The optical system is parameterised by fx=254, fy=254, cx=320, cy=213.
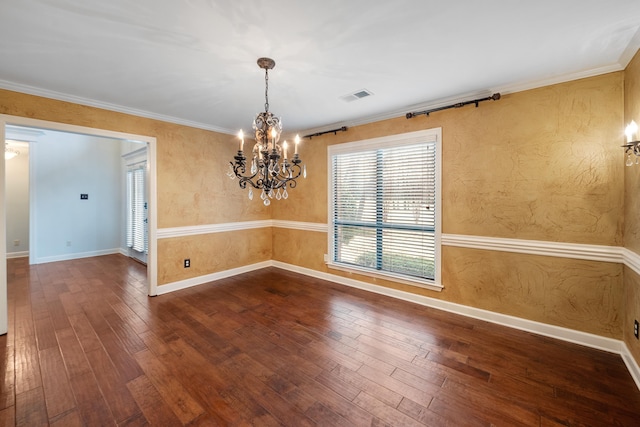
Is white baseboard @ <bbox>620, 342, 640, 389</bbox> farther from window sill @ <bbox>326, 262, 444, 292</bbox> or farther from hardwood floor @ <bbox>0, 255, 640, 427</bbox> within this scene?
window sill @ <bbox>326, 262, 444, 292</bbox>

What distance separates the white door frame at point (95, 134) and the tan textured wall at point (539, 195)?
12.2 ft

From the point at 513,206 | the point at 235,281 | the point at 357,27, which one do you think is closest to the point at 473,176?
the point at 513,206

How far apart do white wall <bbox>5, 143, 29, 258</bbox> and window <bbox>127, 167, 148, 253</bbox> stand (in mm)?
2043

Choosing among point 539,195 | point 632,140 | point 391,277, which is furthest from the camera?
point 391,277

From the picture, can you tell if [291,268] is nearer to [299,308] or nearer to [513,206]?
[299,308]


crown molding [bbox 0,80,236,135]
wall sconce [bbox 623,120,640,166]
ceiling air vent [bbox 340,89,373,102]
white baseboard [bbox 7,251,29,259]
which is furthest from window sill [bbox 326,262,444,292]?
white baseboard [bbox 7,251,29,259]

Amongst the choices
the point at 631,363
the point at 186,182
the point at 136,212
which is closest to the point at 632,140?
the point at 631,363

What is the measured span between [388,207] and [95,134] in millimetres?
3961

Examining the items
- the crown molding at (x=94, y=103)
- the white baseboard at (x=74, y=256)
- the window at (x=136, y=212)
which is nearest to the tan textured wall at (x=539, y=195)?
the crown molding at (x=94, y=103)

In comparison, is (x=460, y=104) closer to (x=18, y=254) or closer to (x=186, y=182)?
(x=186, y=182)

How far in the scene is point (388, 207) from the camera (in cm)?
368

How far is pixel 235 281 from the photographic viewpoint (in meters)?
4.27

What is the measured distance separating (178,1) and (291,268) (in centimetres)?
410

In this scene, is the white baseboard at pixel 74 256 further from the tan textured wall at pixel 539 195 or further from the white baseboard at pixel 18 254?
the tan textured wall at pixel 539 195
